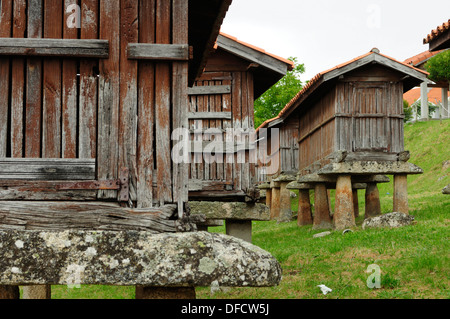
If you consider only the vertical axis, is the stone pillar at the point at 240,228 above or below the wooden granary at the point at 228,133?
below

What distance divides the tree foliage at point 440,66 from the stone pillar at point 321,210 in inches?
563

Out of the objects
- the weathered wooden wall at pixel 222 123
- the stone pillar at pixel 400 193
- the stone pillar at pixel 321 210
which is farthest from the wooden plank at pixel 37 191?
the stone pillar at pixel 321 210

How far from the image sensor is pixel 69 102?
438cm

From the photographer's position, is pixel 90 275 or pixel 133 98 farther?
pixel 133 98

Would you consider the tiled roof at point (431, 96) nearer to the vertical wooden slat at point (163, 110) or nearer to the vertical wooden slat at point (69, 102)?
the vertical wooden slat at point (163, 110)

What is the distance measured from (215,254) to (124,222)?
2.49ft

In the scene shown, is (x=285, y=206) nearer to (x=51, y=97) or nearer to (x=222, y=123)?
(x=222, y=123)

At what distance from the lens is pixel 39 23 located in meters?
4.41

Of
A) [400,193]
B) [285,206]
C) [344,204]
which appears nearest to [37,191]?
[344,204]

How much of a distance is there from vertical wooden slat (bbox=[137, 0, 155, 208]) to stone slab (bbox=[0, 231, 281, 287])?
422 millimetres

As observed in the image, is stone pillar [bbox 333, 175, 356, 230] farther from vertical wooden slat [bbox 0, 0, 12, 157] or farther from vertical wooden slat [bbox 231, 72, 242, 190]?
vertical wooden slat [bbox 0, 0, 12, 157]

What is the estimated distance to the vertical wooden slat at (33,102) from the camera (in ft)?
14.2
